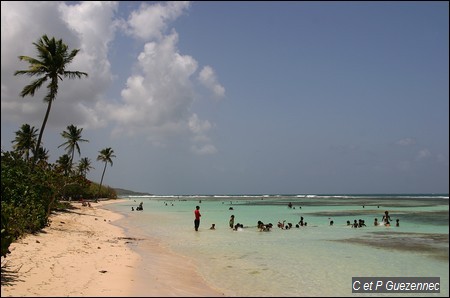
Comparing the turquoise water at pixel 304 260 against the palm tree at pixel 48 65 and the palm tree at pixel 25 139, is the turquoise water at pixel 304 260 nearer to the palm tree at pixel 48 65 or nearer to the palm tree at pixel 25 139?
the palm tree at pixel 48 65

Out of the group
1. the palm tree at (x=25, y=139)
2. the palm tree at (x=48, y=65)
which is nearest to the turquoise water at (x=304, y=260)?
the palm tree at (x=48, y=65)

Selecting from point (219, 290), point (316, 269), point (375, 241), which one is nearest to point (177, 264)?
point (219, 290)

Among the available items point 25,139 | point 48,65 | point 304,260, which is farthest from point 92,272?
point 25,139

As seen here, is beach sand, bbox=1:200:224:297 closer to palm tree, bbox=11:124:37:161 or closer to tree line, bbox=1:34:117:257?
tree line, bbox=1:34:117:257

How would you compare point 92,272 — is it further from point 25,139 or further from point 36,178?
point 25,139

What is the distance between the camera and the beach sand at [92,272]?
9.01m

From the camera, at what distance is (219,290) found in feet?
34.5

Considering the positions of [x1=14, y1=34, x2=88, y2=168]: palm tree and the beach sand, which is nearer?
the beach sand

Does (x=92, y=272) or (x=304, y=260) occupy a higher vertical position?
(x=304, y=260)

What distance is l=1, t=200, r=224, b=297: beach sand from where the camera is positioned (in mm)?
9008

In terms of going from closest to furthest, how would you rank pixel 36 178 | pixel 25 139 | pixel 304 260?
pixel 304 260 < pixel 36 178 < pixel 25 139

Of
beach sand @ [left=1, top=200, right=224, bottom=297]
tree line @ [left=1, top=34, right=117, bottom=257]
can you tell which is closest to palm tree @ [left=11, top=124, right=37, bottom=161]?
tree line @ [left=1, top=34, right=117, bottom=257]

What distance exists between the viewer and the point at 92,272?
11.0 m

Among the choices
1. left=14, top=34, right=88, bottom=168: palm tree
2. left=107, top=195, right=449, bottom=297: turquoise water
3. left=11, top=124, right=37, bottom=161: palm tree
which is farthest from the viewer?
left=11, top=124, right=37, bottom=161: palm tree
